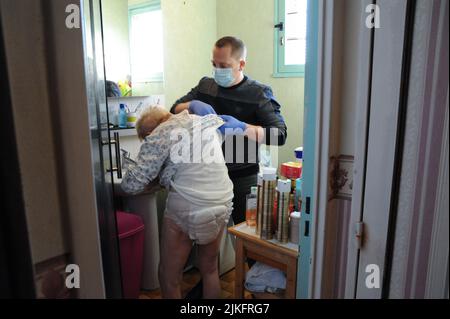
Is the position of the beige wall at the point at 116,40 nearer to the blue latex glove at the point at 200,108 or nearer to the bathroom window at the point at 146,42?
the bathroom window at the point at 146,42

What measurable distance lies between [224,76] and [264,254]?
973mm

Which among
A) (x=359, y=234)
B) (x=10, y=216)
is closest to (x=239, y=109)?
(x=359, y=234)

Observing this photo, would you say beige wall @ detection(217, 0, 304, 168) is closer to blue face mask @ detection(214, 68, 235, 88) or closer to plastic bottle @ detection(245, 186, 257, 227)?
blue face mask @ detection(214, 68, 235, 88)

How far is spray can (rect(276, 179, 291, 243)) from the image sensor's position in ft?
4.32

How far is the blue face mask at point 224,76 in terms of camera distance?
1840 mm

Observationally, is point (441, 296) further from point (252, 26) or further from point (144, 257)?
point (252, 26)

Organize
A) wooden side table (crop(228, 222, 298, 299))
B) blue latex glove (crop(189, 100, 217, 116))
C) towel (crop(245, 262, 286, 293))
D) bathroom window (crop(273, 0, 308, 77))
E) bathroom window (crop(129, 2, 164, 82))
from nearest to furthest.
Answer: wooden side table (crop(228, 222, 298, 299)) < towel (crop(245, 262, 286, 293)) < blue latex glove (crop(189, 100, 217, 116)) < bathroom window (crop(129, 2, 164, 82)) < bathroom window (crop(273, 0, 308, 77))

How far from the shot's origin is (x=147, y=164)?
1.49 m

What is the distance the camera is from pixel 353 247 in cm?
75

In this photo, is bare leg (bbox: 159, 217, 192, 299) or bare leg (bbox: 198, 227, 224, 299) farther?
bare leg (bbox: 198, 227, 224, 299)

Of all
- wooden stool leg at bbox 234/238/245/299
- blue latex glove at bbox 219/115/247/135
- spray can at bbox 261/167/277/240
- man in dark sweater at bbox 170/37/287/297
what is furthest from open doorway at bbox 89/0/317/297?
spray can at bbox 261/167/277/240

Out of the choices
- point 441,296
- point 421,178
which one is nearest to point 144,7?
point 421,178

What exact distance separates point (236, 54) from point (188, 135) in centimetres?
63

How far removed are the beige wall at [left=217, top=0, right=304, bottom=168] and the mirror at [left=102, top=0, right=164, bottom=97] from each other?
1.82 ft
